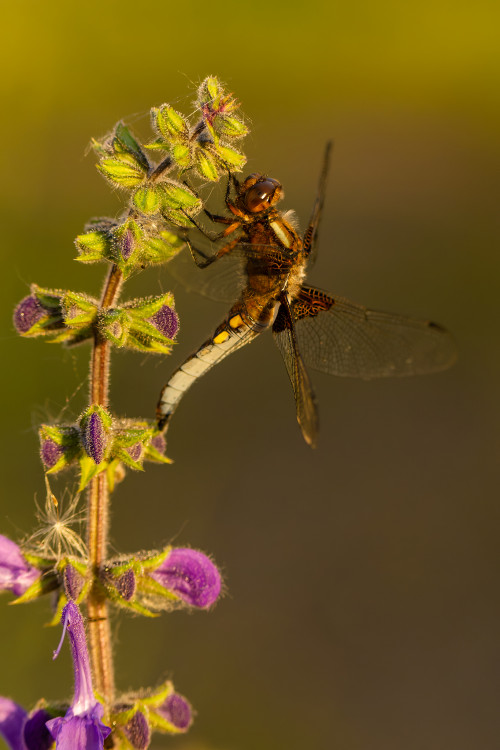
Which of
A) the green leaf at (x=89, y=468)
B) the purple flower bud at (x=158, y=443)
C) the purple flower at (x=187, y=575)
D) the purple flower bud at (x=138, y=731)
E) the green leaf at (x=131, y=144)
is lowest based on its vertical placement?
the purple flower bud at (x=138, y=731)

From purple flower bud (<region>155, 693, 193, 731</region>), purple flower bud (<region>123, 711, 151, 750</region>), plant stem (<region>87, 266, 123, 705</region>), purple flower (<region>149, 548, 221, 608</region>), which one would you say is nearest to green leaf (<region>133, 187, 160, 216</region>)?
plant stem (<region>87, 266, 123, 705</region>)

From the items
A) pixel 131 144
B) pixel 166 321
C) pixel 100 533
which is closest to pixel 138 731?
pixel 100 533

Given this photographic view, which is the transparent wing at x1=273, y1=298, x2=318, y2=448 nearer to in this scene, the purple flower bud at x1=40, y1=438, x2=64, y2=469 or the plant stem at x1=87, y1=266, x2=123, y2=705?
the plant stem at x1=87, y1=266, x2=123, y2=705

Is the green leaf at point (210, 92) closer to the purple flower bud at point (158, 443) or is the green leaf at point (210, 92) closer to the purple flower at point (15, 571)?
the purple flower bud at point (158, 443)

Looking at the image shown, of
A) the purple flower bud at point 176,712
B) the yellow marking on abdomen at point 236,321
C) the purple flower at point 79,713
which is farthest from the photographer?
the yellow marking on abdomen at point 236,321

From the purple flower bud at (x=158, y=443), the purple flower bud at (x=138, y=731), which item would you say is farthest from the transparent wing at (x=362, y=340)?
the purple flower bud at (x=138, y=731)

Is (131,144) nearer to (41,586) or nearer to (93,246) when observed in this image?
(93,246)

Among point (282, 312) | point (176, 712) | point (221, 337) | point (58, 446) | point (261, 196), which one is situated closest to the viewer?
point (58, 446)
